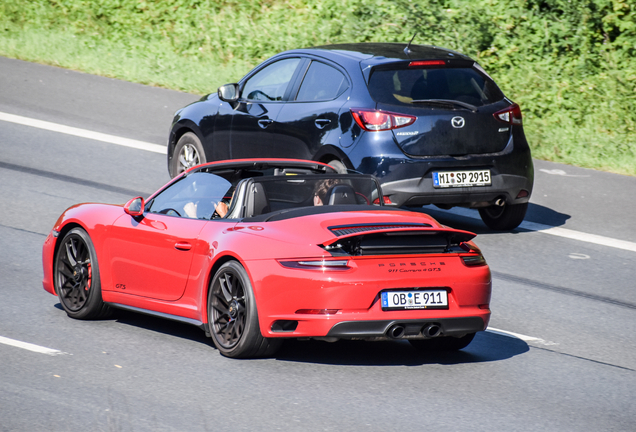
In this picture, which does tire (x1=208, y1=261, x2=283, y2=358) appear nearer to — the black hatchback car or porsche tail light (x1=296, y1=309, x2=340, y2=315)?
porsche tail light (x1=296, y1=309, x2=340, y2=315)

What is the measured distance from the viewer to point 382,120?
959 cm

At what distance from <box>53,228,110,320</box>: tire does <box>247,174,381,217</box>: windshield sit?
155 centimetres

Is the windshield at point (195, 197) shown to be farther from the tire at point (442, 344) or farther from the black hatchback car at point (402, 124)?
the black hatchback car at point (402, 124)

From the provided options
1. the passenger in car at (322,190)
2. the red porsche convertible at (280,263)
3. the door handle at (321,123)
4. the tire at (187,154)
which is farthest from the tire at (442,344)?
the tire at (187,154)

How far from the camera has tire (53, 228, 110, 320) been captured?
7453 millimetres

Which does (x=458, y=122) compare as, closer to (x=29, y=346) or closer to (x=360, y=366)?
(x=360, y=366)

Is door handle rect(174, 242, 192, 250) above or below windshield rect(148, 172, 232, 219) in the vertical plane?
below

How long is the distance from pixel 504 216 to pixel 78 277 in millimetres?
5035

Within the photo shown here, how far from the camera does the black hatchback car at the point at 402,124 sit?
31.5ft

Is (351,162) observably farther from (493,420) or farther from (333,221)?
(493,420)

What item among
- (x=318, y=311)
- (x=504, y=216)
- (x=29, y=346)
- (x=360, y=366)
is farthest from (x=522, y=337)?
(x=504, y=216)

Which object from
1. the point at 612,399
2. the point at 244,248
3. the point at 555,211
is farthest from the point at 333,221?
the point at 555,211

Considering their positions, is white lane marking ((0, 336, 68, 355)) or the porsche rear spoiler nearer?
the porsche rear spoiler

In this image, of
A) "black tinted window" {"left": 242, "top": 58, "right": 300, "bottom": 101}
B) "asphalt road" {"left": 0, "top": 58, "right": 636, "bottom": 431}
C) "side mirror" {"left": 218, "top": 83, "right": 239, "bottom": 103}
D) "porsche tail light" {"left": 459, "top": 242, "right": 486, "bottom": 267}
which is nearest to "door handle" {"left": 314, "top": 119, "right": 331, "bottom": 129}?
"black tinted window" {"left": 242, "top": 58, "right": 300, "bottom": 101}
